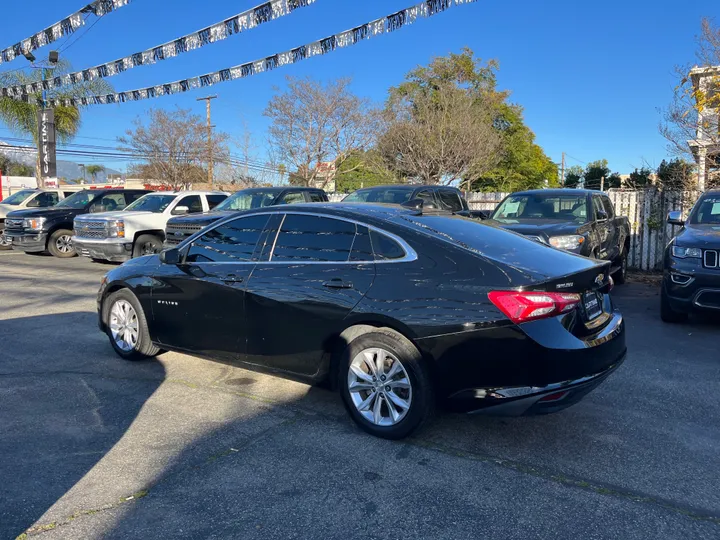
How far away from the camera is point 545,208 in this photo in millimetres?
10141

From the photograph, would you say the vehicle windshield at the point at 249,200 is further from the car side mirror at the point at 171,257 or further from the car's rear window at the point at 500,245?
the car's rear window at the point at 500,245

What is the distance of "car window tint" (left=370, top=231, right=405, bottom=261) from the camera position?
408 centimetres

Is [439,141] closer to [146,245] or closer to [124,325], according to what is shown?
[146,245]

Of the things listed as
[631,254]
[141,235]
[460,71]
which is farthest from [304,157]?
[631,254]

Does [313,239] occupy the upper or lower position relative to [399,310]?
upper

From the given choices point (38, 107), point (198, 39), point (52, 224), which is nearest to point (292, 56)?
point (198, 39)

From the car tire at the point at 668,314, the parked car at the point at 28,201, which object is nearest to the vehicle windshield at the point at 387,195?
the car tire at the point at 668,314

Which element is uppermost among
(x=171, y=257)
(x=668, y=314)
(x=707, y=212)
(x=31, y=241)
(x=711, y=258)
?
(x=707, y=212)

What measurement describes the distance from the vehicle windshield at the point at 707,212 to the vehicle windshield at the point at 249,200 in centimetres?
785

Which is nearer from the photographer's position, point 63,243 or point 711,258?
Result: point 711,258

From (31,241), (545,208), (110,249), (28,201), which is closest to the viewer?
(545,208)

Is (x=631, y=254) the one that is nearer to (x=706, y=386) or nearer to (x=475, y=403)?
(x=706, y=386)

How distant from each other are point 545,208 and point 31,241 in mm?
12841

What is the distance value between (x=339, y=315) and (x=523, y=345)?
51.1 inches
